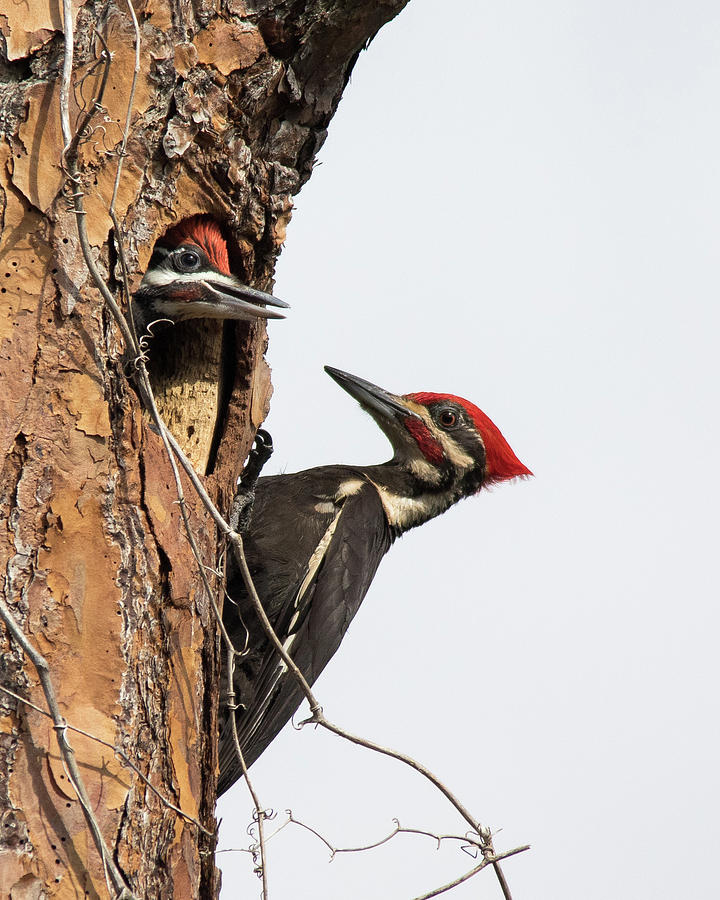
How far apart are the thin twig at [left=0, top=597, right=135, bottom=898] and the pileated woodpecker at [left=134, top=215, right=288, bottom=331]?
3.80ft

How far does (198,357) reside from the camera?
316cm

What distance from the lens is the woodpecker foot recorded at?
3.44m

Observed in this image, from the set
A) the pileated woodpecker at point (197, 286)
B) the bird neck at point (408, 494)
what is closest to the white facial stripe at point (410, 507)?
the bird neck at point (408, 494)

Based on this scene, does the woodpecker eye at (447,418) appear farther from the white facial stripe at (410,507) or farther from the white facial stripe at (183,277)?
the white facial stripe at (183,277)

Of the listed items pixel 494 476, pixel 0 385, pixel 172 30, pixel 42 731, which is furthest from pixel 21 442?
pixel 494 476

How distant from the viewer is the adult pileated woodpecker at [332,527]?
3.58m

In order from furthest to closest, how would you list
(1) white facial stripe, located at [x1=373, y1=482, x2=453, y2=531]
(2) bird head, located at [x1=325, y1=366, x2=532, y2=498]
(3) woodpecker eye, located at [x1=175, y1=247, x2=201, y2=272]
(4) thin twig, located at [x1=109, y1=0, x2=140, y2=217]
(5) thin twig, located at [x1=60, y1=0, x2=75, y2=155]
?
(2) bird head, located at [x1=325, y1=366, x2=532, y2=498]
(1) white facial stripe, located at [x1=373, y1=482, x2=453, y2=531]
(3) woodpecker eye, located at [x1=175, y1=247, x2=201, y2=272]
(4) thin twig, located at [x1=109, y1=0, x2=140, y2=217]
(5) thin twig, located at [x1=60, y1=0, x2=75, y2=155]

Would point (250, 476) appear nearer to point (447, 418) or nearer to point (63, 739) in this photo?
point (447, 418)

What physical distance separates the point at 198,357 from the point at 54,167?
40.1 inches

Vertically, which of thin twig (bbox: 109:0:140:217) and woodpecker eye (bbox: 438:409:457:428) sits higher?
woodpecker eye (bbox: 438:409:457:428)

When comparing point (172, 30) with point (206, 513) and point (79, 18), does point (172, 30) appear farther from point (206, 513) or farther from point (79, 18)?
point (206, 513)

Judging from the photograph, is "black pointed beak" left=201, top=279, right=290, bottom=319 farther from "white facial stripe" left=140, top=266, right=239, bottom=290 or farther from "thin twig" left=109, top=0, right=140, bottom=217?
"thin twig" left=109, top=0, right=140, bottom=217

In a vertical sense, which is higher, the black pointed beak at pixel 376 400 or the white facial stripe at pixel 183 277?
the black pointed beak at pixel 376 400

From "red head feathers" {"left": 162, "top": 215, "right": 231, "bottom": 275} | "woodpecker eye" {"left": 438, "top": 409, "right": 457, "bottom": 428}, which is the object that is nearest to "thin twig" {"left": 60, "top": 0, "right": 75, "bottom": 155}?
"red head feathers" {"left": 162, "top": 215, "right": 231, "bottom": 275}
